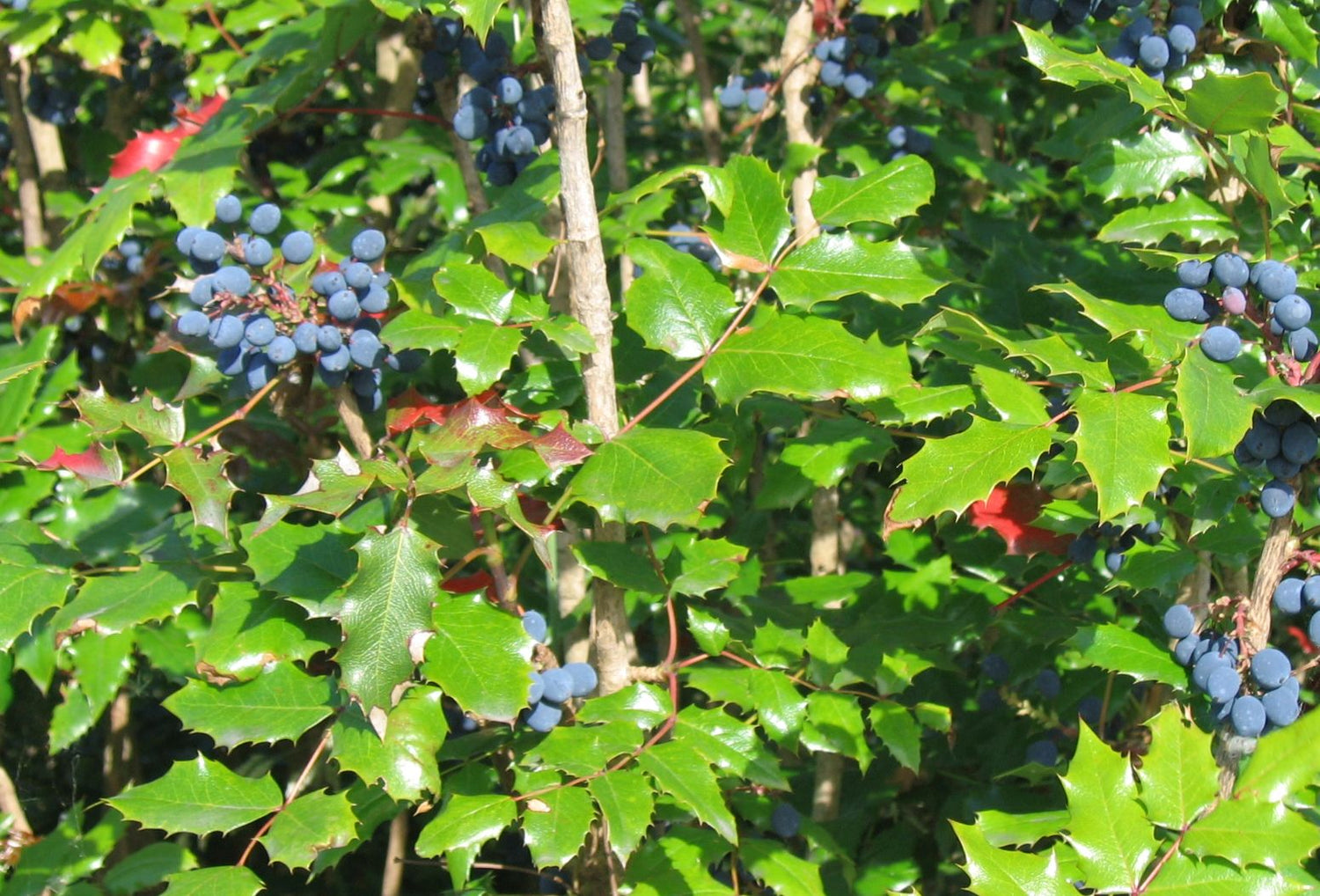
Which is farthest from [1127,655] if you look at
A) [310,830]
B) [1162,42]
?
[310,830]

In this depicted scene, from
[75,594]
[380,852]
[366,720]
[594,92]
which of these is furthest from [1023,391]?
[380,852]

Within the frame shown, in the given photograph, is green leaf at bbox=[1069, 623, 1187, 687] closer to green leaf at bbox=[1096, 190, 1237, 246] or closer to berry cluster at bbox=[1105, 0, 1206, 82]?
green leaf at bbox=[1096, 190, 1237, 246]

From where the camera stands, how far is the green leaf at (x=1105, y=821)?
3.60ft

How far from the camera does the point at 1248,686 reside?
122 centimetres

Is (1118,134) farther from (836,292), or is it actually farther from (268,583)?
Result: (268,583)

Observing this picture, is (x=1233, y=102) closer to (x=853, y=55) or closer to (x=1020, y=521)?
(x=1020, y=521)

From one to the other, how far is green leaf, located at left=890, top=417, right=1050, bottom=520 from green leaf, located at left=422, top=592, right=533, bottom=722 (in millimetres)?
375

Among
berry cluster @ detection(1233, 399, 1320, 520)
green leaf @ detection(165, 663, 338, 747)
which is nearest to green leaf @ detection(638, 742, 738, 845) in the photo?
green leaf @ detection(165, 663, 338, 747)

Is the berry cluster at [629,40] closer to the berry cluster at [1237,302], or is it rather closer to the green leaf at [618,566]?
the green leaf at [618,566]

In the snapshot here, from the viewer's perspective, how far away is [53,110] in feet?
8.38

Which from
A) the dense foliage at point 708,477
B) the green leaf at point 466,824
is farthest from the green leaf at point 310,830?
the green leaf at point 466,824

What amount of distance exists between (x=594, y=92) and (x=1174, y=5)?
1073mm

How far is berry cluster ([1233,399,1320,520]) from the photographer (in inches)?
45.0

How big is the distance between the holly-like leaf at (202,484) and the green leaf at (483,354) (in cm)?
28
